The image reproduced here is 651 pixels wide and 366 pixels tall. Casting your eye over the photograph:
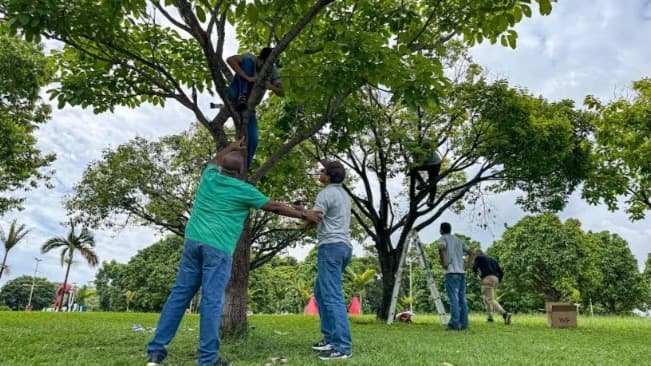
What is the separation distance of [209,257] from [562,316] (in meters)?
10.2

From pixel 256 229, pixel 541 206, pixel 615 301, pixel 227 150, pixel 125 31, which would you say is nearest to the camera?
pixel 227 150

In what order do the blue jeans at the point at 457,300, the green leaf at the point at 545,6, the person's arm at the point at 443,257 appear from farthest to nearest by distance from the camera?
the person's arm at the point at 443,257 < the blue jeans at the point at 457,300 < the green leaf at the point at 545,6

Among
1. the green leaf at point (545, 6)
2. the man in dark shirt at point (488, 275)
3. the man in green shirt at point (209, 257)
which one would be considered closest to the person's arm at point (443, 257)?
the man in dark shirt at point (488, 275)

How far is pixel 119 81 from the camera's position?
716cm

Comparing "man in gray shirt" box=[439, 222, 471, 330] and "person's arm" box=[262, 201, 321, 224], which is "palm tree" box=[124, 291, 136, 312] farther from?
"person's arm" box=[262, 201, 321, 224]

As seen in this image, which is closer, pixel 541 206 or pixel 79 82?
pixel 79 82

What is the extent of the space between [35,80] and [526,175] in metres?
13.3

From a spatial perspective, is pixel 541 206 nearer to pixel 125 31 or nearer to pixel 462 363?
pixel 462 363

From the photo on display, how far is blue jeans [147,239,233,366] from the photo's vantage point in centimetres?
398

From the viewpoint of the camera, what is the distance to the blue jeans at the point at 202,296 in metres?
3.98

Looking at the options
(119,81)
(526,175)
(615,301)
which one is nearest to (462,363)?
(119,81)

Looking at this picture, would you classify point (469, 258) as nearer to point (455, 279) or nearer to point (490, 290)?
point (455, 279)

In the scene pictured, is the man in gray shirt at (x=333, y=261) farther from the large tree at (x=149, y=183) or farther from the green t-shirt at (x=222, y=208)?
the large tree at (x=149, y=183)

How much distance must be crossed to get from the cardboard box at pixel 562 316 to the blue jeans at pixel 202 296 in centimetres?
984
